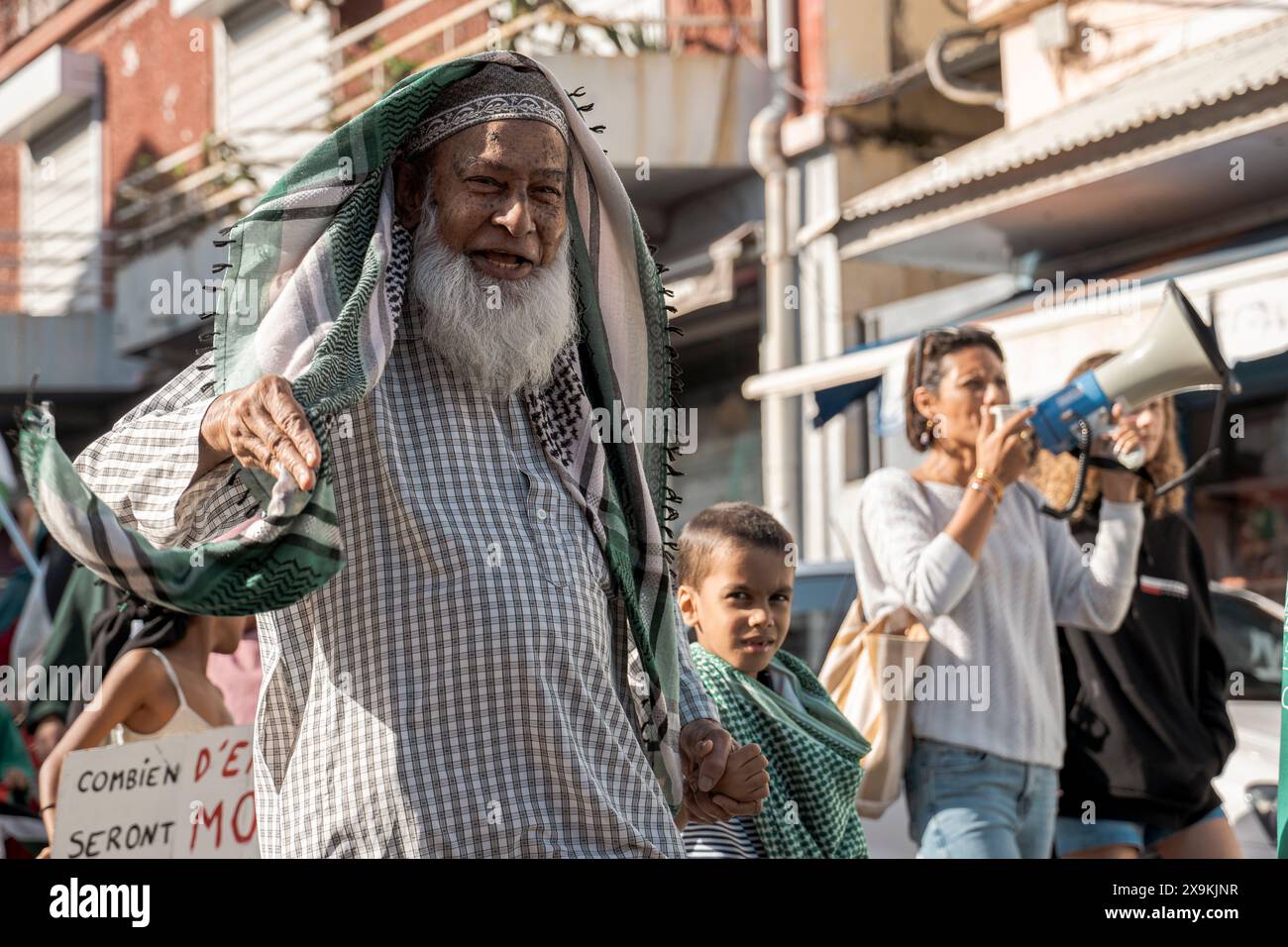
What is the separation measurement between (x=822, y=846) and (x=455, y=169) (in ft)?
5.59

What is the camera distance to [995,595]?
464 centimetres

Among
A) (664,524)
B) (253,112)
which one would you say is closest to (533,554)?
(664,524)

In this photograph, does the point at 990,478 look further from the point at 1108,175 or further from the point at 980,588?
the point at 1108,175

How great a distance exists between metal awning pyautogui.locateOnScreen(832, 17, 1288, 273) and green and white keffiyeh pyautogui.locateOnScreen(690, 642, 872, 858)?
5.83m

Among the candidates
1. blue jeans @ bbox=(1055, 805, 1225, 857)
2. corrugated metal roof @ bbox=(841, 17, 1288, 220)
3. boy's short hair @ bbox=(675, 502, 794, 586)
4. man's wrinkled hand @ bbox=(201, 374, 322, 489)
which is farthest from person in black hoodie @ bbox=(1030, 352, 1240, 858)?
corrugated metal roof @ bbox=(841, 17, 1288, 220)

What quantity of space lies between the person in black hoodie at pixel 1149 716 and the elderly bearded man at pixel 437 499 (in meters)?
2.20

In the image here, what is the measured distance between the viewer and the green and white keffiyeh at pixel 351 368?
2.25 m

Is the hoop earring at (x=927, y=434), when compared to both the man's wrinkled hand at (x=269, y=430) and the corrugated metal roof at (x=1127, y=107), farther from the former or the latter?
the corrugated metal roof at (x=1127, y=107)

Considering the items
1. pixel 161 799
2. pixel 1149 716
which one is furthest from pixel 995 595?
pixel 161 799

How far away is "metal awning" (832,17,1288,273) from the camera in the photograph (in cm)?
912

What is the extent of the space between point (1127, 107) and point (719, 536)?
6.52 metres

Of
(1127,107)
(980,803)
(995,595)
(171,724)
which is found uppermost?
(1127,107)

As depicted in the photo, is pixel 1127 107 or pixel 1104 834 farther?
pixel 1127 107

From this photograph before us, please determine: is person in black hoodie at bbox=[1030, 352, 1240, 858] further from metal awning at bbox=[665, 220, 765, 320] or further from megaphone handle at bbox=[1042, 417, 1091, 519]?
metal awning at bbox=[665, 220, 765, 320]
